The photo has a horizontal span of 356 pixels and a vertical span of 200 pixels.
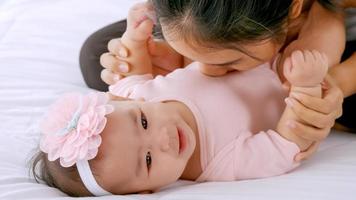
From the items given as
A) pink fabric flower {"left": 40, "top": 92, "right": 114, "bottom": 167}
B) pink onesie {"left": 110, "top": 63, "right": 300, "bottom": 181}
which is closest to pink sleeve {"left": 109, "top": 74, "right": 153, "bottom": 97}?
pink onesie {"left": 110, "top": 63, "right": 300, "bottom": 181}

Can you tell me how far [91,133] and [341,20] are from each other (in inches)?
19.9

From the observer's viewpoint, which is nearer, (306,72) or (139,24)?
(306,72)

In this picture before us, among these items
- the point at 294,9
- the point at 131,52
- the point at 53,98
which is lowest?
the point at 53,98

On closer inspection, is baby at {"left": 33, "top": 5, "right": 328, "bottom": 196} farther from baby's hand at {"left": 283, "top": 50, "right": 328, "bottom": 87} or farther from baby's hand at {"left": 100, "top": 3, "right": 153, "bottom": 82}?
baby's hand at {"left": 100, "top": 3, "right": 153, "bottom": 82}

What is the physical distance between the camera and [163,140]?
915 mm

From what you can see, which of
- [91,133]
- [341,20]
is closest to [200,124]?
[91,133]

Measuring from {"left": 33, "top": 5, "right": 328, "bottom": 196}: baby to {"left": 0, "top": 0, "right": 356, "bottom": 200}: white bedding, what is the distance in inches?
1.4

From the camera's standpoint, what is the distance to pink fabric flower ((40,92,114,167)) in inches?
34.4

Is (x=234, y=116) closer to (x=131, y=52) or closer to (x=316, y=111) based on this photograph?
(x=316, y=111)

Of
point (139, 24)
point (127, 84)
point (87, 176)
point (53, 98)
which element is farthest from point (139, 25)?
point (87, 176)

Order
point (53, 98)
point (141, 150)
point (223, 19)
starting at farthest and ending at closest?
point (53, 98) < point (141, 150) < point (223, 19)

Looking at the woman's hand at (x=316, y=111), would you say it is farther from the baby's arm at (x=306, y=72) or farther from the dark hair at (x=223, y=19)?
the dark hair at (x=223, y=19)

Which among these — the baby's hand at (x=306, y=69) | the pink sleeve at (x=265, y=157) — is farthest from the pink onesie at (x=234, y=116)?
the baby's hand at (x=306, y=69)

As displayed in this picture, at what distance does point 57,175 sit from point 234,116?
31cm
